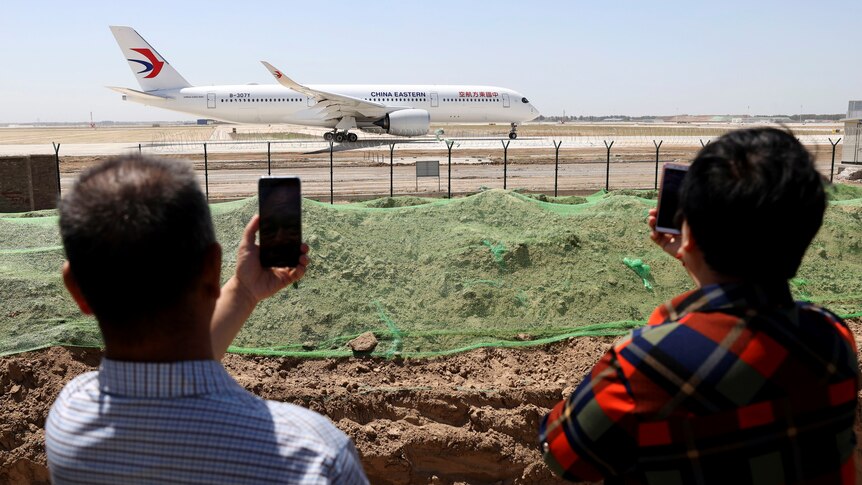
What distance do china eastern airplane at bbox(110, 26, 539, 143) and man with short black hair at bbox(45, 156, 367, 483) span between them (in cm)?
3888

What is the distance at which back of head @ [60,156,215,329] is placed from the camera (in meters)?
1.61

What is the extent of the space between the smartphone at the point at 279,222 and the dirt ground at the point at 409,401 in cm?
306

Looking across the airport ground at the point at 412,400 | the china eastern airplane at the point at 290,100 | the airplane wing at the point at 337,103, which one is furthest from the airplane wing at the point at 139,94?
the airport ground at the point at 412,400

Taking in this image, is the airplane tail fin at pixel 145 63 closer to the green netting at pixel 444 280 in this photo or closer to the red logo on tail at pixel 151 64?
the red logo on tail at pixel 151 64

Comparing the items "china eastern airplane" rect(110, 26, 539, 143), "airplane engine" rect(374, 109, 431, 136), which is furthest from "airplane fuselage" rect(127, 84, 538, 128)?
"airplane engine" rect(374, 109, 431, 136)

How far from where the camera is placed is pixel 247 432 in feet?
5.17

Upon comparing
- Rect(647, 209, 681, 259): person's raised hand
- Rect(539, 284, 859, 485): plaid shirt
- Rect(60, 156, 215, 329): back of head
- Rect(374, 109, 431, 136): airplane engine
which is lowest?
Rect(539, 284, 859, 485): plaid shirt

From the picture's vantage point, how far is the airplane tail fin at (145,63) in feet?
138

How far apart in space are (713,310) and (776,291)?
7.0 inches

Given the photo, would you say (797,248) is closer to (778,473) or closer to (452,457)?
(778,473)

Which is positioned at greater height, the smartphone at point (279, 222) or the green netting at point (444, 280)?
the smartphone at point (279, 222)

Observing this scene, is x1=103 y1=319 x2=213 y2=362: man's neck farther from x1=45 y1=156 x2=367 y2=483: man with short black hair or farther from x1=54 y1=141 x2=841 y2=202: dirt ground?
x1=54 y1=141 x2=841 y2=202: dirt ground

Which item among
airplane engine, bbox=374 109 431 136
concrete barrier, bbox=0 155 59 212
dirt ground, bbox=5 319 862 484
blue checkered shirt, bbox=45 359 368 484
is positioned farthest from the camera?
airplane engine, bbox=374 109 431 136

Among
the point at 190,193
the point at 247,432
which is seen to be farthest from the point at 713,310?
the point at 190,193
